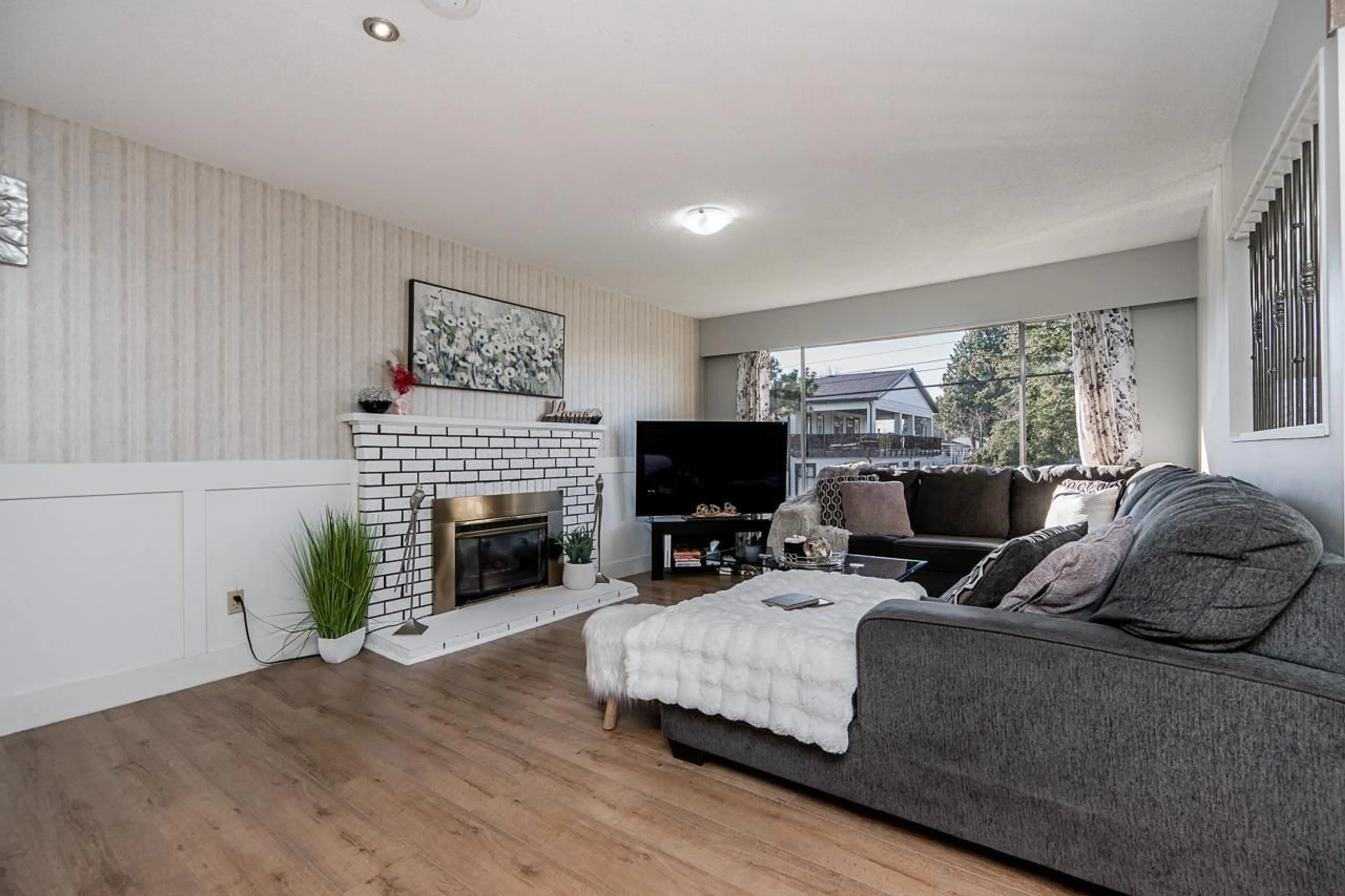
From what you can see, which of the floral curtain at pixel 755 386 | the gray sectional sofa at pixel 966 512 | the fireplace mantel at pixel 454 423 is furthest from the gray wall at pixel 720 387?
the fireplace mantel at pixel 454 423

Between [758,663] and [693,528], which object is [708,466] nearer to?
[693,528]

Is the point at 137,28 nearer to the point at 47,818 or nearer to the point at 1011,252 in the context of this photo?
the point at 47,818

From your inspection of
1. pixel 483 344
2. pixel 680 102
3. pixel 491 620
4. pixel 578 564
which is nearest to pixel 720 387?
pixel 578 564

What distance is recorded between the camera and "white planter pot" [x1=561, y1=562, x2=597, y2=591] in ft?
14.7

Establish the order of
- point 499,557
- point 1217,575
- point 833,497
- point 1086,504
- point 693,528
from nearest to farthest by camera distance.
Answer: point 1217,575 < point 1086,504 < point 499,557 < point 833,497 < point 693,528

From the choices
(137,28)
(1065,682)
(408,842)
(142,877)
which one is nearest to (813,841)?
(1065,682)

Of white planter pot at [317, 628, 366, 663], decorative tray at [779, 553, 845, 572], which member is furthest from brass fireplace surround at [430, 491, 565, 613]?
decorative tray at [779, 553, 845, 572]

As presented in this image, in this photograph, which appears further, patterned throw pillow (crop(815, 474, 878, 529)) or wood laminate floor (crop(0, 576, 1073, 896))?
patterned throw pillow (crop(815, 474, 878, 529))

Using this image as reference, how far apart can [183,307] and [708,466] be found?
3671mm

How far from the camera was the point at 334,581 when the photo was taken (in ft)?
10.4

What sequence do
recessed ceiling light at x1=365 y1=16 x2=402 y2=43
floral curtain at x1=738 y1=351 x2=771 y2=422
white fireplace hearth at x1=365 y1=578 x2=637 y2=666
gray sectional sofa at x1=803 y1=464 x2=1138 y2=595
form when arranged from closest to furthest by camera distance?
recessed ceiling light at x1=365 y1=16 x2=402 y2=43
white fireplace hearth at x1=365 y1=578 x2=637 y2=666
gray sectional sofa at x1=803 y1=464 x2=1138 y2=595
floral curtain at x1=738 y1=351 x2=771 y2=422

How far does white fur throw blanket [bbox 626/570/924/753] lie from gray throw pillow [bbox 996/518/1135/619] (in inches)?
18.1

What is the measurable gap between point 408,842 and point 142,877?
2.07 feet

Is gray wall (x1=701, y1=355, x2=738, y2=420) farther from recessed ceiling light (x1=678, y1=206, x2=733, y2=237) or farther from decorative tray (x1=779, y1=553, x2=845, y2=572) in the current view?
decorative tray (x1=779, y1=553, x2=845, y2=572)
